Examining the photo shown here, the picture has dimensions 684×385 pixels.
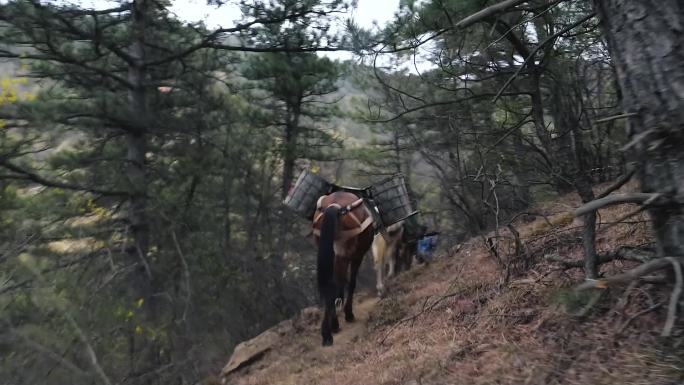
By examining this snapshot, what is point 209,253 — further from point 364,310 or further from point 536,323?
point 536,323

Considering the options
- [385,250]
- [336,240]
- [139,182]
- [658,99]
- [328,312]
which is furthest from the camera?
[385,250]

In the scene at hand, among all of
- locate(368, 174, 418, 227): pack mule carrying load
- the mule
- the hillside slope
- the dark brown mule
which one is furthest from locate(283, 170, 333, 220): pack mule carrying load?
the hillside slope

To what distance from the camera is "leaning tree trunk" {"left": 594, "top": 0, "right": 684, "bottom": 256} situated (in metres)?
2.52

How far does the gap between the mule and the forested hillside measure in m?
0.59

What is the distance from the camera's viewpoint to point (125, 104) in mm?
9914

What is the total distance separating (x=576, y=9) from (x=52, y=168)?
10416 millimetres

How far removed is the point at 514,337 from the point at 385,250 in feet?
22.9

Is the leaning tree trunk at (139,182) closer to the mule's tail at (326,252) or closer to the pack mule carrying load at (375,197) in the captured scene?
the pack mule carrying load at (375,197)

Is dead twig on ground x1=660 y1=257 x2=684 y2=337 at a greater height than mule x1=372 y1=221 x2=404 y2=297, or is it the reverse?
dead twig on ground x1=660 y1=257 x2=684 y2=337

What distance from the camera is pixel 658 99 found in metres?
2.58

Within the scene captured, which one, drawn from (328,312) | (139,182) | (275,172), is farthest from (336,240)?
(275,172)

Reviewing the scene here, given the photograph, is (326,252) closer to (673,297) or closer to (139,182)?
(673,297)

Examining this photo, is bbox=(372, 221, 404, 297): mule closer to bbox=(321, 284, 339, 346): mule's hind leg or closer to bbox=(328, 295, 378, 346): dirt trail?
bbox=(328, 295, 378, 346): dirt trail

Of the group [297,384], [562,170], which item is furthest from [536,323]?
[297,384]
